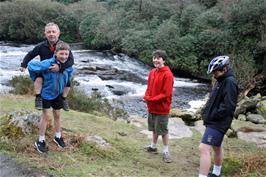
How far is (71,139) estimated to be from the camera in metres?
6.36

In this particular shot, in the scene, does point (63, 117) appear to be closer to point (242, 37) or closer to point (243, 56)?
point (243, 56)

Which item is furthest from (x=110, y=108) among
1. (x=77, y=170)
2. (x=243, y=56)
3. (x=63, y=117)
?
(x=243, y=56)

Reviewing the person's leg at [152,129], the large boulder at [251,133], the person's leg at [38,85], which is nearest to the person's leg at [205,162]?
the person's leg at [152,129]

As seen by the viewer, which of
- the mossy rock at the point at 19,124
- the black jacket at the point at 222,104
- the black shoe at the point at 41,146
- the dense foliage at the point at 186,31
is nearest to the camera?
the black jacket at the point at 222,104

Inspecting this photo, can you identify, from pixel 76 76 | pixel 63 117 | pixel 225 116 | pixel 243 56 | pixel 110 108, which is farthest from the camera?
pixel 243 56

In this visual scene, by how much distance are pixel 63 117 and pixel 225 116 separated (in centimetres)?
432

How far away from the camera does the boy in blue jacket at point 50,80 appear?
559cm

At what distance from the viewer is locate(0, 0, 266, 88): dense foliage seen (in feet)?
81.7

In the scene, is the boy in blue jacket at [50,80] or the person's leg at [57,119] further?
the person's leg at [57,119]

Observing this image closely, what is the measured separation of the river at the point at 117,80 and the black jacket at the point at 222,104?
33.4ft

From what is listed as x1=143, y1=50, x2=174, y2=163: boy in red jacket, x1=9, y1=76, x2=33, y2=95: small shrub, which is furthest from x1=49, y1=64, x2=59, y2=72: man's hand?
x1=9, y1=76, x2=33, y2=95: small shrub

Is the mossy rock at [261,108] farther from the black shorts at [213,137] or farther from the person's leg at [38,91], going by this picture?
the person's leg at [38,91]

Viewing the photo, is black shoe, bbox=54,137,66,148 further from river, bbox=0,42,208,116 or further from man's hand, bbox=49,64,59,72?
river, bbox=0,42,208,116

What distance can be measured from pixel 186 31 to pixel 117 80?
28.5ft
